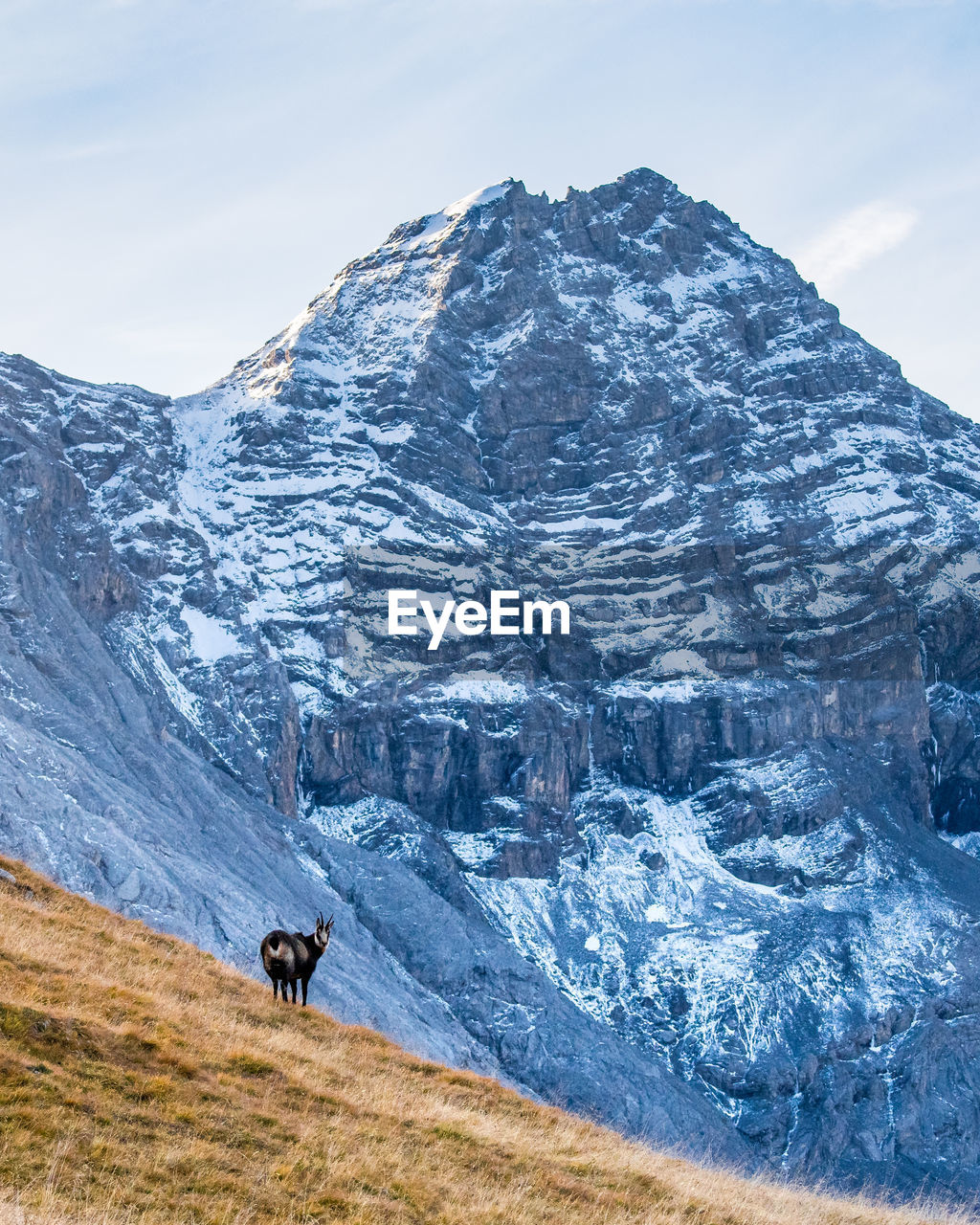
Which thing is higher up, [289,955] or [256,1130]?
[289,955]

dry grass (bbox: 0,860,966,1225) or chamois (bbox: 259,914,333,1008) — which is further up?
chamois (bbox: 259,914,333,1008)

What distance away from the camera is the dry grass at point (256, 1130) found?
55.4 ft

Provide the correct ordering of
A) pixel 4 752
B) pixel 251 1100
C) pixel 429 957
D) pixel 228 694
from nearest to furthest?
1. pixel 251 1100
2. pixel 4 752
3. pixel 429 957
4. pixel 228 694

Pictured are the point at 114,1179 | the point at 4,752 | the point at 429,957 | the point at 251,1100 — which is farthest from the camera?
the point at 429,957

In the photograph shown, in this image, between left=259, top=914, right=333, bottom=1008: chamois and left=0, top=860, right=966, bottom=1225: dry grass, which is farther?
left=259, top=914, right=333, bottom=1008: chamois

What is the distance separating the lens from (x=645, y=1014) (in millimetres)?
162125

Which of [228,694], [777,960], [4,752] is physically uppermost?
[228,694]

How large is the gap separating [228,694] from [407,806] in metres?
29.0

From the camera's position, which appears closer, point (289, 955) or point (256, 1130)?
point (256, 1130)

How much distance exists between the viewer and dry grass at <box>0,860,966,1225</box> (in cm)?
1689

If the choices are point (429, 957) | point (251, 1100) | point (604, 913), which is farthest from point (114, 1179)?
point (604, 913)

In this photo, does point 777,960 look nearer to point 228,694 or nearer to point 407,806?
point 407,806

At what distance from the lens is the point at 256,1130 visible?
62.4ft

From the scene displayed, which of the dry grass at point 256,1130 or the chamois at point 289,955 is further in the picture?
the chamois at point 289,955
